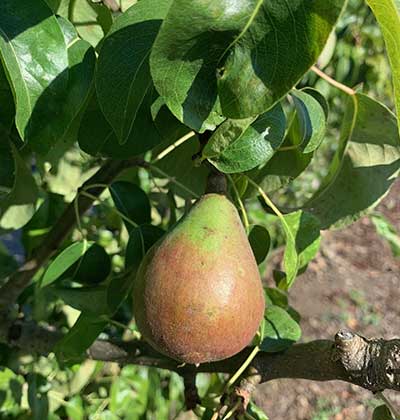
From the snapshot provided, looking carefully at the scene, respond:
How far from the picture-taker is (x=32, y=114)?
576 millimetres

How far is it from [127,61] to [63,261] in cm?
31

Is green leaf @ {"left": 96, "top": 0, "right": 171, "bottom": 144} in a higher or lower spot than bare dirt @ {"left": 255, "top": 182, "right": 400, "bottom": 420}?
higher

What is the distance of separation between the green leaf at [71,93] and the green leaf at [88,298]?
9.0 inches

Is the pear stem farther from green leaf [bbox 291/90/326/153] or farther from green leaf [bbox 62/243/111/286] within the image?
green leaf [bbox 62/243/111/286]

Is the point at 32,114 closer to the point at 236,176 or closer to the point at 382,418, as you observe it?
the point at 236,176

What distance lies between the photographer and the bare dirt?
288cm

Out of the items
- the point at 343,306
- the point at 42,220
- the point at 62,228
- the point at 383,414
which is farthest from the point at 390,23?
the point at 343,306

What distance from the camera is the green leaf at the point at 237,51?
0.44m

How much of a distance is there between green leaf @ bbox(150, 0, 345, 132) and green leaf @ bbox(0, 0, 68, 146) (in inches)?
5.0

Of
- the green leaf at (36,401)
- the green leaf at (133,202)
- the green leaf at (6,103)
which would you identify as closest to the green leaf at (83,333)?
the green leaf at (133,202)

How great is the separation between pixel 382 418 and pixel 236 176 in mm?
275

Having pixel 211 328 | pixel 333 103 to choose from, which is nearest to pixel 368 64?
pixel 333 103

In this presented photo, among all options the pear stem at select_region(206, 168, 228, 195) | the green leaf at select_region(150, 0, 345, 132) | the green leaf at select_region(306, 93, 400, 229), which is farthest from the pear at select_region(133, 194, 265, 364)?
the green leaf at select_region(306, 93, 400, 229)

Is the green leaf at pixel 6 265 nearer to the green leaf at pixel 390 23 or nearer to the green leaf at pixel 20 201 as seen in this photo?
the green leaf at pixel 20 201
